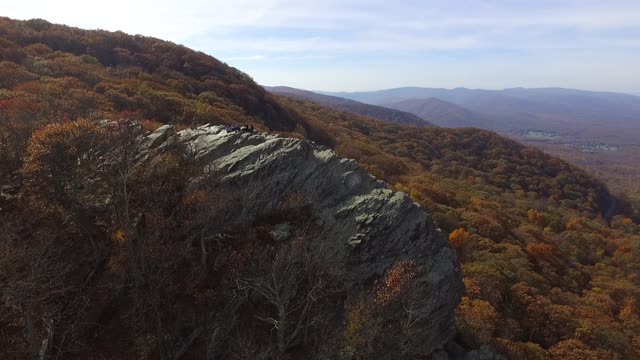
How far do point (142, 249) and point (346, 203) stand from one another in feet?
32.9

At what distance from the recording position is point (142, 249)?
1672 centimetres

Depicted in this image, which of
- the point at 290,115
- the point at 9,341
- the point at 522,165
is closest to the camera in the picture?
→ the point at 9,341

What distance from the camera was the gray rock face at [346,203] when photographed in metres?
19.5

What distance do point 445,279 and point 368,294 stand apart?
15.0 ft

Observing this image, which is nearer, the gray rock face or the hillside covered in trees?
the hillside covered in trees

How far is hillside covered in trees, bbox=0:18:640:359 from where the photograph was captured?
16.2m

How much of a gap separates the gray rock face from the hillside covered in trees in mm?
1524

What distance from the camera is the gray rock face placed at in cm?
1945

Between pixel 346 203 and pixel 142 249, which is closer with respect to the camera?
pixel 142 249

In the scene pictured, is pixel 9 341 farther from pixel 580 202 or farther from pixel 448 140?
pixel 448 140

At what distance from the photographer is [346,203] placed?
71.9 ft

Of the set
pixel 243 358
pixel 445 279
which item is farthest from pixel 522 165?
pixel 243 358

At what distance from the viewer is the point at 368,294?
56.6ft

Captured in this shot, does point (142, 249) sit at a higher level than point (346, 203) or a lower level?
lower
